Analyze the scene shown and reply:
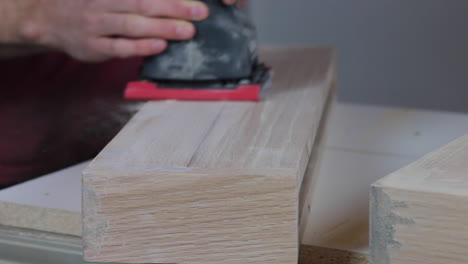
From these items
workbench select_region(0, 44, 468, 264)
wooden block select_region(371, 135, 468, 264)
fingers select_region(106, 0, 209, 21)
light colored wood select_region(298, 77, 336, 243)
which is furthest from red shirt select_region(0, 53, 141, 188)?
wooden block select_region(371, 135, 468, 264)

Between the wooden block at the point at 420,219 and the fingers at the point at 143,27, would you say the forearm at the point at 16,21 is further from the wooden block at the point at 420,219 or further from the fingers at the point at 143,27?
the wooden block at the point at 420,219

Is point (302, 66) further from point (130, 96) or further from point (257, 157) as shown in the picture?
point (257, 157)

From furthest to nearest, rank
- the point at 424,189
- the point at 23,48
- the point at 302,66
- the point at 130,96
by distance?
the point at 23,48, the point at 302,66, the point at 130,96, the point at 424,189

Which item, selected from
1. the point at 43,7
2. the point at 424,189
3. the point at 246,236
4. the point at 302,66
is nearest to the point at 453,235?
the point at 424,189

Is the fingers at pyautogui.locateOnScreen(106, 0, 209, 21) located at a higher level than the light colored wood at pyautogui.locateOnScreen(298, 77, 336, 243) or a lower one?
higher

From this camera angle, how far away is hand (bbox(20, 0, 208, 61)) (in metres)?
1.01

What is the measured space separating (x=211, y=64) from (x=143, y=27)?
135 millimetres

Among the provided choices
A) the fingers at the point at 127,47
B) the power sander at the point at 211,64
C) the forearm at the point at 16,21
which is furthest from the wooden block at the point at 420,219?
the forearm at the point at 16,21

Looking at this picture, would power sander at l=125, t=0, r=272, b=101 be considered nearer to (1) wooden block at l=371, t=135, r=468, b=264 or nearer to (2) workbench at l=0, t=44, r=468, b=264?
(2) workbench at l=0, t=44, r=468, b=264

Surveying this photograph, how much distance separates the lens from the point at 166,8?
1.03 metres

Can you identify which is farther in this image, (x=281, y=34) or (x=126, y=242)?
(x=281, y=34)

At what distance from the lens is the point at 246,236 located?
2.28 ft

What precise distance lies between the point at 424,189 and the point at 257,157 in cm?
20

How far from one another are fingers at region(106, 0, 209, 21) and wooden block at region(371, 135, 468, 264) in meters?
0.47
